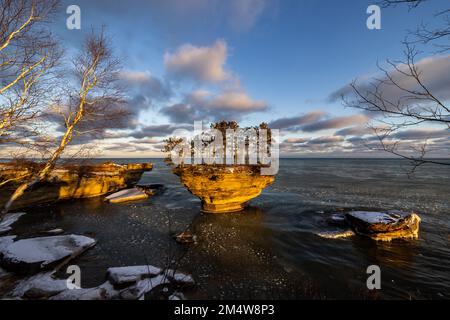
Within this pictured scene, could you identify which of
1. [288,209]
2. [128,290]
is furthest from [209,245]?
[288,209]

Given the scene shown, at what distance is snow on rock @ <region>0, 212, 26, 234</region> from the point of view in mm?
13041

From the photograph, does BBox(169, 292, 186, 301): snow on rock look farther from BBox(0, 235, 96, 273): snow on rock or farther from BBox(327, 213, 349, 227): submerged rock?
BBox(327, 213, 349, 227): submerged rock

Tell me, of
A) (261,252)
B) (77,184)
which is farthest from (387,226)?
(77,184)

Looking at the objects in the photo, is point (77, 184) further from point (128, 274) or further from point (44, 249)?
point (128, 274)

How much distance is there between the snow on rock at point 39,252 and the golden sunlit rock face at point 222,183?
900 cm

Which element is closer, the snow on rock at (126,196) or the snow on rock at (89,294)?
the snow on rock at (89,294)

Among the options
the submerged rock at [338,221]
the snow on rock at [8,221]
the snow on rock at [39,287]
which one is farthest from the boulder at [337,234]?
the snow on rock at [8,221]

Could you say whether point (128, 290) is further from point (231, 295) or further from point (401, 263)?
point (401, 263)

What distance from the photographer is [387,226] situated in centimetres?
1207

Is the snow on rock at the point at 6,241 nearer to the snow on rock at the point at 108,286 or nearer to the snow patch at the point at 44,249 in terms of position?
the snow patch at the point at 44,249

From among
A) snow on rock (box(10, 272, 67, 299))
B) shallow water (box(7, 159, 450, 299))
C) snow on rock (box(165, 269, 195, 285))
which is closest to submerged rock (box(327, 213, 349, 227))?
shallow water (box(7, 159, 450, 299))

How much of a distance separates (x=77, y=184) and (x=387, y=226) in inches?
1238

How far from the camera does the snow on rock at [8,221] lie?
13041 mm

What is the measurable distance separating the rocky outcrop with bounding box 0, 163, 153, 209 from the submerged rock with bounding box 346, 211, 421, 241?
2296 cm
